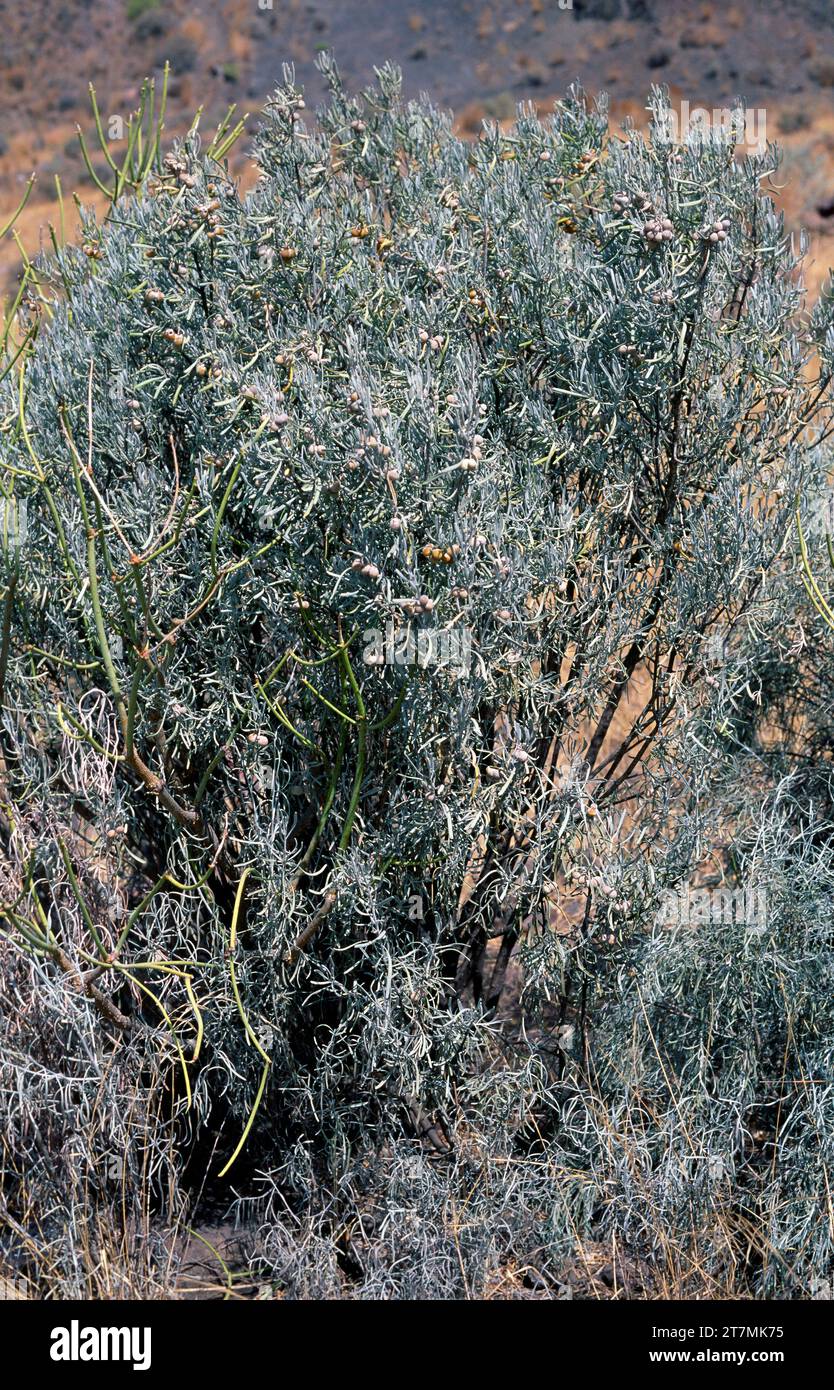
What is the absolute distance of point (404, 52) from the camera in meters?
31.3

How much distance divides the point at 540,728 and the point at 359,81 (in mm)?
29839

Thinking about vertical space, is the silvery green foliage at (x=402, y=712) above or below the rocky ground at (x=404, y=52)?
below

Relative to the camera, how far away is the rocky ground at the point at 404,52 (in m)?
28.3

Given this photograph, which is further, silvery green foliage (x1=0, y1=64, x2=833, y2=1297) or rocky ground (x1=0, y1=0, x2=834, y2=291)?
rocky ground (x1=0, y1=0, x2=834, y2=291)

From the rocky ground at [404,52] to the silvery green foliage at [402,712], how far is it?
924 inches

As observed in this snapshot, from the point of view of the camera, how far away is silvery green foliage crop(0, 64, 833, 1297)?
2.88 m

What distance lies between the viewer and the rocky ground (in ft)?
93.0

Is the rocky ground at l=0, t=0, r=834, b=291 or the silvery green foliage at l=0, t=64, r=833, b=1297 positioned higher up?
the rocky ground at l=0, t=0, r=834, b=291

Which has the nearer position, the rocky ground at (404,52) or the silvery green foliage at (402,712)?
the silvery green foliage at (402,712)

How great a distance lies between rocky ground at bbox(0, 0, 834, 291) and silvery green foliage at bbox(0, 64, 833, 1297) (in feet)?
77.0

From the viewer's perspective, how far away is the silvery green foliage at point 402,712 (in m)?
2.88

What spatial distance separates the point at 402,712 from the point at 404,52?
32.1 metres
